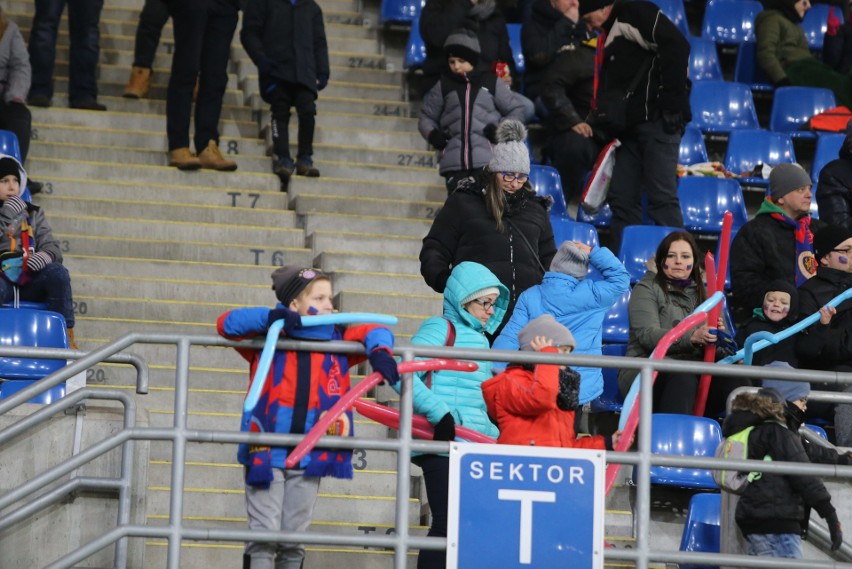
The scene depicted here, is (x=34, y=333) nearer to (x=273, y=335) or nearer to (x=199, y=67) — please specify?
(x=273, y=335)

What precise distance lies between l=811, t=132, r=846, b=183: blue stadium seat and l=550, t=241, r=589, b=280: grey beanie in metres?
4.71

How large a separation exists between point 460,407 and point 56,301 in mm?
2897

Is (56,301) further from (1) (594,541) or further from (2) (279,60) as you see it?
(1) (594,541)

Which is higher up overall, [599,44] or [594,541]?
[599,44]

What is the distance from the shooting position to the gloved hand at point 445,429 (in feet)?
21.9

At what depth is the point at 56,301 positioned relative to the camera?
8.93 m

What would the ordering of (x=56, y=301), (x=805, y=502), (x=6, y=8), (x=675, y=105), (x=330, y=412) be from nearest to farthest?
(x=330, y=412) → (x=805, y=502) → (x=56, y=301) → (x=675, y=105) → (x=6, y=8)

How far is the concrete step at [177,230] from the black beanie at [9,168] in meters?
1.07

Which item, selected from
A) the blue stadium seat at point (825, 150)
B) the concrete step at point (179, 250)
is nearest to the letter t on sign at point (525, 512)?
the concrete step at point (179, 250)

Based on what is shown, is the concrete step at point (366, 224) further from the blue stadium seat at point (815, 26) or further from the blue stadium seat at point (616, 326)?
the blue stadium seat at point (815, 26)

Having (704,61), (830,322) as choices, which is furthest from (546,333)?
(704,61)

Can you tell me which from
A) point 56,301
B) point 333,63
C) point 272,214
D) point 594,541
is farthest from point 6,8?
point 594,541

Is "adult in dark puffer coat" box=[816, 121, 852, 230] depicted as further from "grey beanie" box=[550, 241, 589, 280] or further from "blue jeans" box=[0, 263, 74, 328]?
"blue jeans" box=[0, 263, 74, 328]

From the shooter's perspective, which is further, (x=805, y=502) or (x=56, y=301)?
(x=56, y=301)
